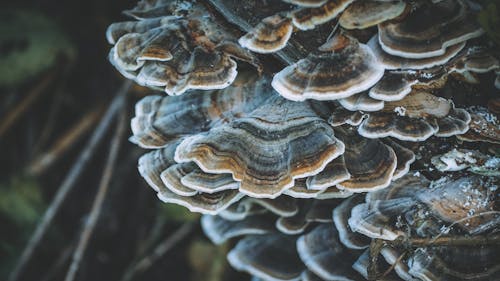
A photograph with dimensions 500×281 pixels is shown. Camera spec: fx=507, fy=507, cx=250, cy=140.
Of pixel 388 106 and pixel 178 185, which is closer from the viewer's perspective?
pixel 388 106

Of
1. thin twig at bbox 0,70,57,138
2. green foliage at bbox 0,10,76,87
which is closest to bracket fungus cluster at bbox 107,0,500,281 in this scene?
green foliage at bbox 0,10,76,87

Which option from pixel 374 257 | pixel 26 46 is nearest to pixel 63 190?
pixel 26 46

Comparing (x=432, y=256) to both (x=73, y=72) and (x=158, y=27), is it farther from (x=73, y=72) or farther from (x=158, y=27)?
(x=73, y=72)

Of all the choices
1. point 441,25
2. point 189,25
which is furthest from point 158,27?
point 441,25

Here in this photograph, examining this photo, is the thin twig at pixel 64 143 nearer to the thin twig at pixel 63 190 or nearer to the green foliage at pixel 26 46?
the thin twig at pixel 63 190

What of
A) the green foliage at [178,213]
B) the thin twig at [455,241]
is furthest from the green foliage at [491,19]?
the green foliage at [178,213]

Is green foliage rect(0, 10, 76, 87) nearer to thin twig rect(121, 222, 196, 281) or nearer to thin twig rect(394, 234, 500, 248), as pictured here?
thin twig rect(121, 222, 196, 281)
